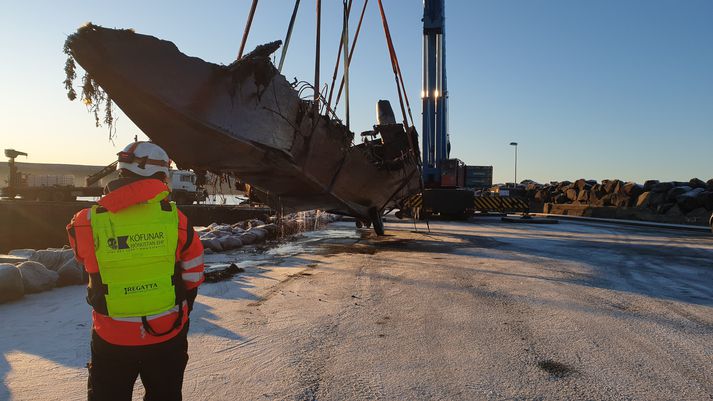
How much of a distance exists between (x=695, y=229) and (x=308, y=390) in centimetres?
1738

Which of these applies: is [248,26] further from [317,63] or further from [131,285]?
[131,285]

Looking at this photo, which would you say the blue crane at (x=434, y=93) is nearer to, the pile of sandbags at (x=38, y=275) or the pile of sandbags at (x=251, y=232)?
the pile of sandbags at (x=251, y=232)

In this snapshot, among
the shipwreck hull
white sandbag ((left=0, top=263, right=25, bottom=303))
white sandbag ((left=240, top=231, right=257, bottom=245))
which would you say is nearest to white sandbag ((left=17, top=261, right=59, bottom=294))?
white sandbag ((left=0, top=263, right=25, bottom=303))

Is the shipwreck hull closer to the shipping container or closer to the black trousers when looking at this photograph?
the black trousers

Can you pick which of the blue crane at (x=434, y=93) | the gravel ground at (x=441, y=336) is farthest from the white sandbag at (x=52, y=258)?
the blue crane at (x=434, y=93)

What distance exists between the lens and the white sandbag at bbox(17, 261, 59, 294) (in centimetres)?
518

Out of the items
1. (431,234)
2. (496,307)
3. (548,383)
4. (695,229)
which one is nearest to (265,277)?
(496,307)

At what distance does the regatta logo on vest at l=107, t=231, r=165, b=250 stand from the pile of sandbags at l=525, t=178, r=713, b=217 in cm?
2176

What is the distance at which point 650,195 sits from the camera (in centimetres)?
2103

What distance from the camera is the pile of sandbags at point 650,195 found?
60.5 ft

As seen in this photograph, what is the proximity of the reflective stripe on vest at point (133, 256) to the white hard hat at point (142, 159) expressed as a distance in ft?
0.65

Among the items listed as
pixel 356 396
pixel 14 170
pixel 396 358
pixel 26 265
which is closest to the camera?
pixel 356 396

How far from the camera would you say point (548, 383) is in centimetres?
296

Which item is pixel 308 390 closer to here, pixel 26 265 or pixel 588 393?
pixel 588 393
